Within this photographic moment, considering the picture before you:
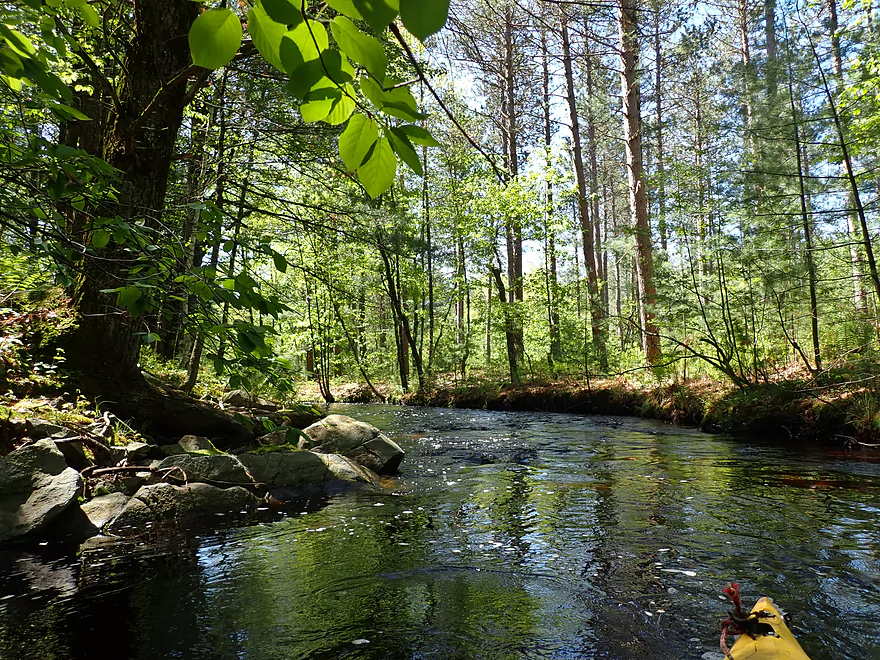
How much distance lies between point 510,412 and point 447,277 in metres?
8.32

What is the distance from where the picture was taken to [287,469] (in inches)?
251

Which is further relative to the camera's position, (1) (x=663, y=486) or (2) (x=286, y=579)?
(1) (x=663, y=486)

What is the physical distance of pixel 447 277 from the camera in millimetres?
22312

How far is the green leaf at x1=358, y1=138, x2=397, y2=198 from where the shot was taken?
0.83 metres

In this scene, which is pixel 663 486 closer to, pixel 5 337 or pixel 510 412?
pixel 5 337

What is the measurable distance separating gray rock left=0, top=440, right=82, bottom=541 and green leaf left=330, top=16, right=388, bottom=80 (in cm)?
492

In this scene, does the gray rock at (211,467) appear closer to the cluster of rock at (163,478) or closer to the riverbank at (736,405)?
the cluster of rock at (163,478)

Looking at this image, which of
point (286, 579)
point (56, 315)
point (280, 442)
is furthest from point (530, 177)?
point (286, 579)

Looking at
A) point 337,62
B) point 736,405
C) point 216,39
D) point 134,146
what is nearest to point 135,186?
point 134,146

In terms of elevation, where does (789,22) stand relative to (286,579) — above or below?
above

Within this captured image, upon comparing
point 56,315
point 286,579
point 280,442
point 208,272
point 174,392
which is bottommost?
point 286,579

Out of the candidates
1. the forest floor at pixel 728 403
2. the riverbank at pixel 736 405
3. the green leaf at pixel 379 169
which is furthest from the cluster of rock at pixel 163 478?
the riverbank at pixel 736 405

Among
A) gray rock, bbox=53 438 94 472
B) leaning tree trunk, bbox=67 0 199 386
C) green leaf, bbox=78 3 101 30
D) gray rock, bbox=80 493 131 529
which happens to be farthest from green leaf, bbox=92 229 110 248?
gray rock, bbox=53 438 94 472

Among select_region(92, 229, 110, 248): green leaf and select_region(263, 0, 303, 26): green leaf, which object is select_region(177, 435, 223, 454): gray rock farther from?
select_region(263, 0, 303, 26): green leaf
